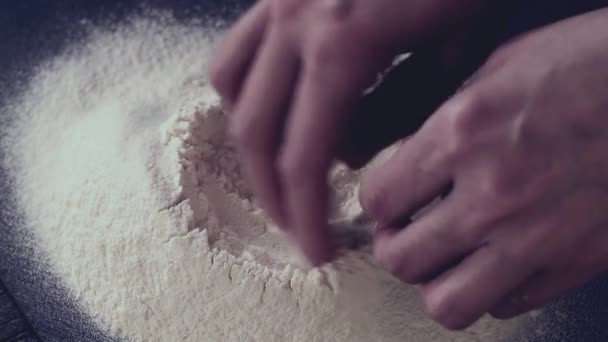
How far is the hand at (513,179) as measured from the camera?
1.30 feet

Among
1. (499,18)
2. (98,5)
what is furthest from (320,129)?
(98,5)

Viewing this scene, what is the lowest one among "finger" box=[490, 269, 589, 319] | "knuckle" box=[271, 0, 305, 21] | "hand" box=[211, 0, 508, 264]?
"finger" box=[490, 269, 589, 319]

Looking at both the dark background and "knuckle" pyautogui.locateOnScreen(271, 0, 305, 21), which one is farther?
the dark background

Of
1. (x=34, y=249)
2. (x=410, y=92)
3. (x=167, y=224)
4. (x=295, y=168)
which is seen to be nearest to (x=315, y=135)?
(x=295, y=168)

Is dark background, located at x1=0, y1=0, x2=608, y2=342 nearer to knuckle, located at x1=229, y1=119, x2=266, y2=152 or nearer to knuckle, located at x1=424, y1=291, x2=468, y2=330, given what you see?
knuckle, located at x1=424, y1=291, x2=468, y2=330

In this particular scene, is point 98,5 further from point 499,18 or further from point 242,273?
point 499,18

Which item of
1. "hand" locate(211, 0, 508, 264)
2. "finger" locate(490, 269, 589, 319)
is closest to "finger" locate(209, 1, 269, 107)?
"hand" locate(211, 0, 508, 264)

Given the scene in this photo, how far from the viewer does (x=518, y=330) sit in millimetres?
591

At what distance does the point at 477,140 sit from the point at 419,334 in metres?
0.23

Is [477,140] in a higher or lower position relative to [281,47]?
lower

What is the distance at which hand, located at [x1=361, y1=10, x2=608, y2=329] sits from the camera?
397 mm

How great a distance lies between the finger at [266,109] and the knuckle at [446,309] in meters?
0.13

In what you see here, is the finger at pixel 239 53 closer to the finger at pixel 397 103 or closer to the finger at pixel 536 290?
the finger at pixel 397 103

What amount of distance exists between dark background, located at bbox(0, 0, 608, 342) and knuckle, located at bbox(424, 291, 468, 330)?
0.17m
